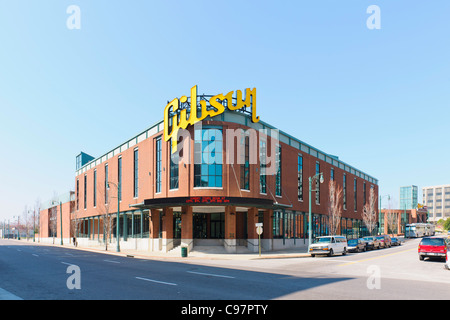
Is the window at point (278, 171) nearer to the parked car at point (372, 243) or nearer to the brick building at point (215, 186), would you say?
the brick building at point (215, 186)

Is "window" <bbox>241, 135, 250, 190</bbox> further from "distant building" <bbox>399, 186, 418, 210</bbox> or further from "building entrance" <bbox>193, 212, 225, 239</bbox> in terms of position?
"distant building" <bbox>399, 186, 418, 210</bbox>

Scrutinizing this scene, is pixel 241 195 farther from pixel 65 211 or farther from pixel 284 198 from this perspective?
pixel 65 211

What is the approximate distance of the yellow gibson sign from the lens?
3950 cm

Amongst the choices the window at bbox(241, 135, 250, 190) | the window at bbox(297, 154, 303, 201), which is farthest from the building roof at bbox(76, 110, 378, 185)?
the window at bbox(241, 135, 250, 190)

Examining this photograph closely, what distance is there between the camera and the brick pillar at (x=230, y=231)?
39188 millimetres

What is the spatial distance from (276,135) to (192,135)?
1314 cm

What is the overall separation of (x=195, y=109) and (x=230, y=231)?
41.7ft

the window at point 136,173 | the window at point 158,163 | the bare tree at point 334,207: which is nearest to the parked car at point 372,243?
the bare tree at point 334,207

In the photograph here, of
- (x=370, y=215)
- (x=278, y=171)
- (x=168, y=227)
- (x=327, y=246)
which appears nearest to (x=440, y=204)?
(x=370, y=215)

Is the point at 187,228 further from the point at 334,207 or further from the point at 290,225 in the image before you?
the point at 334,207

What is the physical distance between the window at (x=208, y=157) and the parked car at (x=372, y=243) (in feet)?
65.2

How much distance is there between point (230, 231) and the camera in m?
39.3
